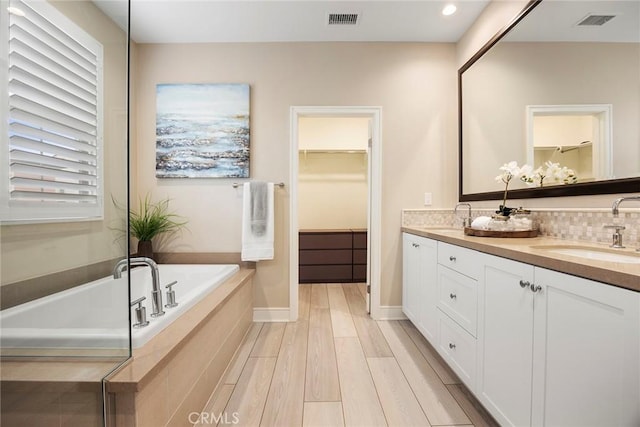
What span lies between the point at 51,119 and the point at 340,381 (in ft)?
6.03

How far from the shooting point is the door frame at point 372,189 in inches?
96.3

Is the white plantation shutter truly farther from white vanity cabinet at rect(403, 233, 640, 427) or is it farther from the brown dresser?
the brown dresser

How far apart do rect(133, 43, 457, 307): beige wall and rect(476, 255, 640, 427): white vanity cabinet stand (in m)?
1.35

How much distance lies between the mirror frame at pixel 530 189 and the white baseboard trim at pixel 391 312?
3.84 feet

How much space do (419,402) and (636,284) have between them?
3.72 feet

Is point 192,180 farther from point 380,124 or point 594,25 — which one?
point 594,25

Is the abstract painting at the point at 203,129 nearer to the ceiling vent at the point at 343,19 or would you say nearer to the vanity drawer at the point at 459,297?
the ceiling vent at the point at 343,19

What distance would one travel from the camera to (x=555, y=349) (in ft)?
2.87

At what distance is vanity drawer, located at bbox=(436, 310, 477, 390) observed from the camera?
1341 millimetres

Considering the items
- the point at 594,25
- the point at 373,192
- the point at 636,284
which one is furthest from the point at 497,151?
the point at 636,284

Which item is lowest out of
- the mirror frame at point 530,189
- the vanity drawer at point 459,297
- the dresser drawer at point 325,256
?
the dresser drawer at point 325,256

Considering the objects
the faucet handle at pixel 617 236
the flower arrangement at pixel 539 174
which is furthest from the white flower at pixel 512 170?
the faucet handle at pixel 617 236

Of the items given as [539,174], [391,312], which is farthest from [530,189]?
[391,312]

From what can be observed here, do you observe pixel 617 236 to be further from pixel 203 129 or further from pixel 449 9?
pixel 203 129
